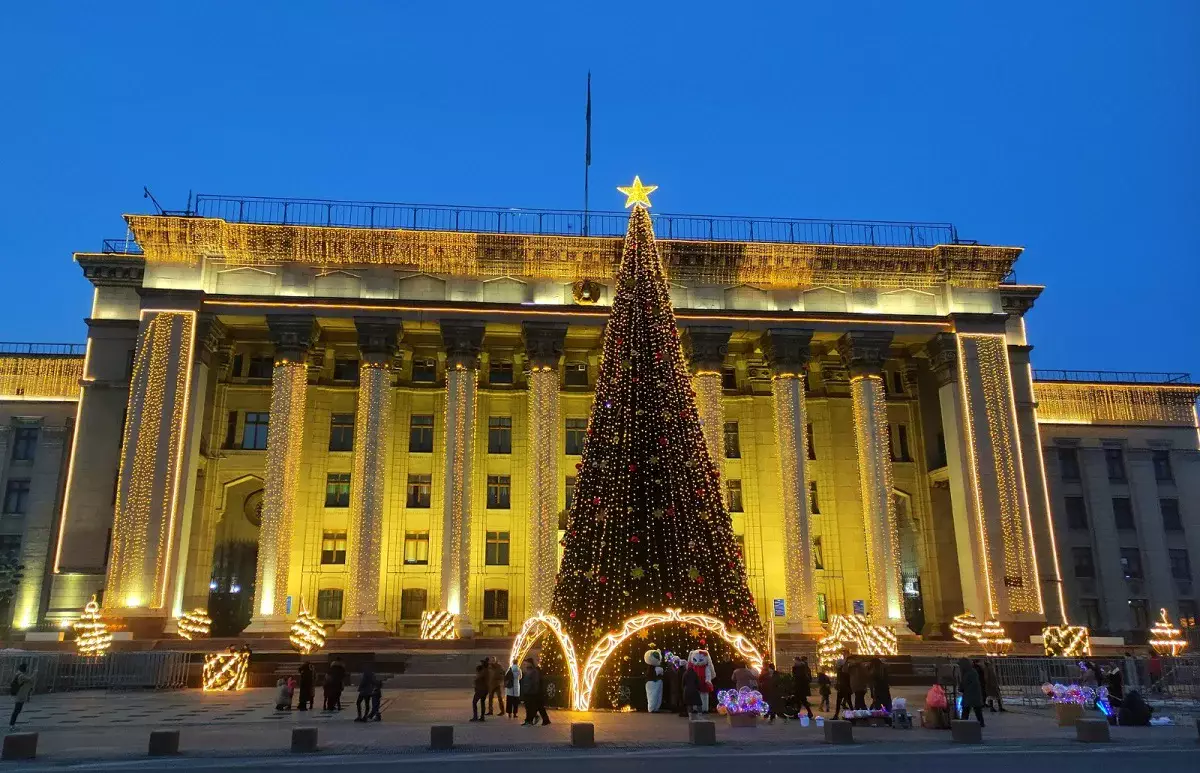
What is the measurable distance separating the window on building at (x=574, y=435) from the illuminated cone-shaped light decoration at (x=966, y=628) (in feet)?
57.3

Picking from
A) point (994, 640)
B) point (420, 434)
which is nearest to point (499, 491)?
point (420, 434)

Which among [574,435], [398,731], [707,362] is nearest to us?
[398,731]

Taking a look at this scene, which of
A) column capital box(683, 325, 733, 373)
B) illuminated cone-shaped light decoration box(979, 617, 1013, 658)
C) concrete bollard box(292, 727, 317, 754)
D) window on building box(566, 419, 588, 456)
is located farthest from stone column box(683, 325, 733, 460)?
concrete bollard box(292, 727, 317, 754)

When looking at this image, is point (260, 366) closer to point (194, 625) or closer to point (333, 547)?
point (333, 547)

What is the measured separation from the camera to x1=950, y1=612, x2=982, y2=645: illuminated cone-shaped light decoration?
3531 cm

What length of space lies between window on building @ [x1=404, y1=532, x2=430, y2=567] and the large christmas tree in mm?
19200

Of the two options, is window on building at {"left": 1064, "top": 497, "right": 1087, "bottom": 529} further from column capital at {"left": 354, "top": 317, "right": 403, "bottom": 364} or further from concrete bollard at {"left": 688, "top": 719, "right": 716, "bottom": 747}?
concrete bollard at {"left": 688, "top": 719, "right": 716, "bottom": 747}

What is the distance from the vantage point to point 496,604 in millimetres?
39438

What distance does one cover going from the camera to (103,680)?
1053 inches

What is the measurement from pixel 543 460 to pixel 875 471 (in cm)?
1385

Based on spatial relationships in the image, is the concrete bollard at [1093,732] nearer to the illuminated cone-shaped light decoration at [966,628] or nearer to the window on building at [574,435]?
the illuminated cone-shaped light decoration at [966,628]

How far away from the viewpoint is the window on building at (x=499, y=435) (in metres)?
41.7

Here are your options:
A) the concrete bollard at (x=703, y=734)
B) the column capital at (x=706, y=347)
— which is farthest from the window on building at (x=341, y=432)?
the concrete bollard at (x=703, y=734)

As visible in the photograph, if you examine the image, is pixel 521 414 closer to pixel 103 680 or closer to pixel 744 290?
pixel 744 290
